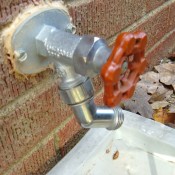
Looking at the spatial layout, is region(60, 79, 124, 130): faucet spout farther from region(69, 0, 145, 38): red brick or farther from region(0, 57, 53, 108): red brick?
Answer: region(69, 0, 145, 38): red brick

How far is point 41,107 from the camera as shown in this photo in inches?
28.0

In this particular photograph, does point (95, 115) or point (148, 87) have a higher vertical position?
point (95, 115)

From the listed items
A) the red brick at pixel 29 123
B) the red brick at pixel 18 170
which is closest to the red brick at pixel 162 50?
the red brick at pixel 29 123

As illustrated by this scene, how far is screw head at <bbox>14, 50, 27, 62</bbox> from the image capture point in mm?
561

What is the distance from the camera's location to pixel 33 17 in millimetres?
563

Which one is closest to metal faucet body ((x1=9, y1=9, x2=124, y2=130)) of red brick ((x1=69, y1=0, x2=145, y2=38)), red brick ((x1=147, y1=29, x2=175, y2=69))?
red brick ((x1=69, y1=0, x2=145, y2=38))

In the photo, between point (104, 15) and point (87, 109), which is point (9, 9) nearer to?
point (87, 109)

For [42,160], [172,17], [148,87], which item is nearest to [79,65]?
[42,160]

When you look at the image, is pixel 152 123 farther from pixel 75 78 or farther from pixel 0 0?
pixel 0 0

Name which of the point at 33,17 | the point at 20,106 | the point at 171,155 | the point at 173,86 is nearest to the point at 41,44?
the point at 33,17

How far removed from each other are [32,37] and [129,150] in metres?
0.42

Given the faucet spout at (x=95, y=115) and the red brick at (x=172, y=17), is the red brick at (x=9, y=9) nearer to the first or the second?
the faucet spout at (x=95, y=115)

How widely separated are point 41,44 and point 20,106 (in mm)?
150

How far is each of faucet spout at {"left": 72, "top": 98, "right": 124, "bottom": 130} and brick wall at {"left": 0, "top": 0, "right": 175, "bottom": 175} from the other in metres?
0.13
